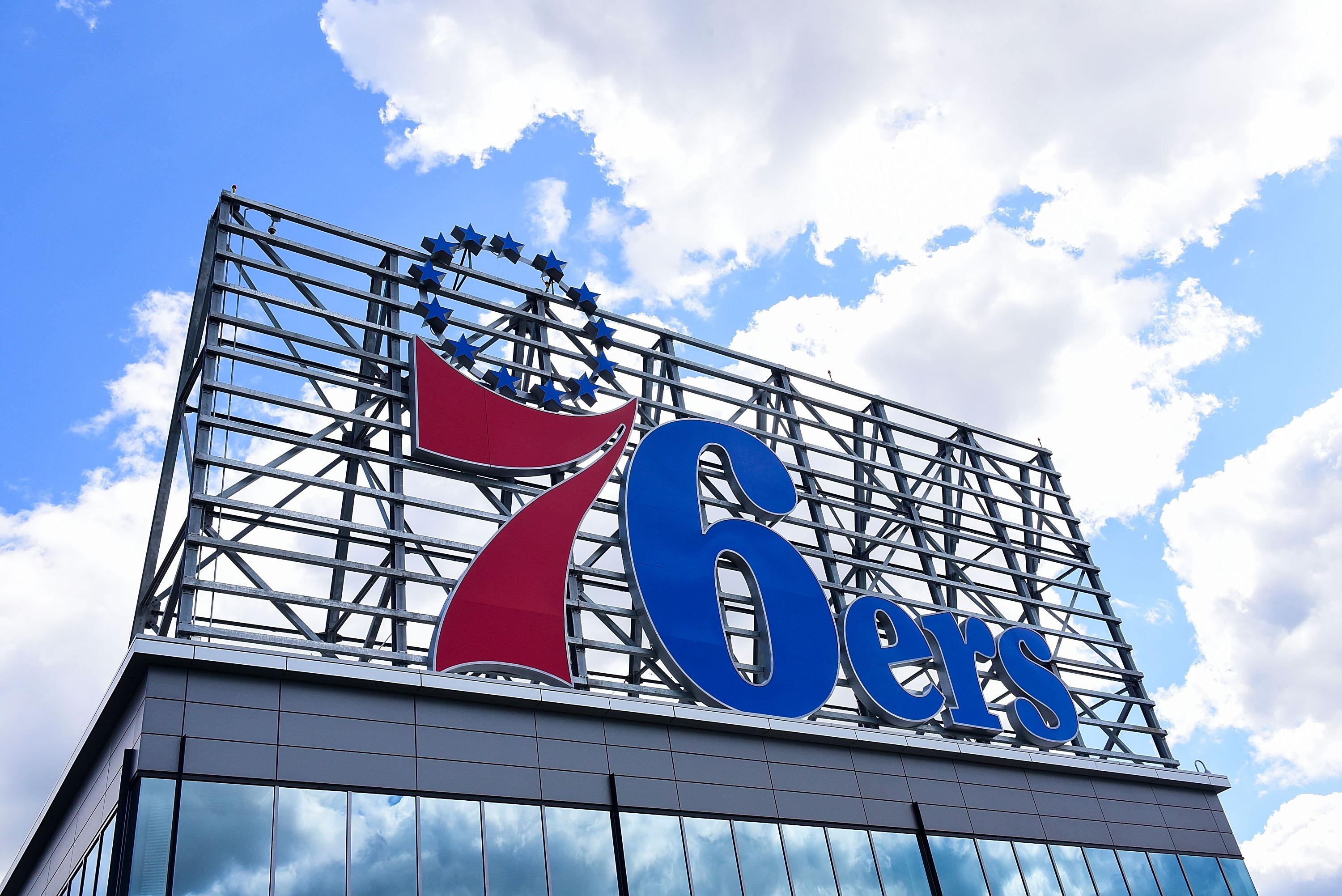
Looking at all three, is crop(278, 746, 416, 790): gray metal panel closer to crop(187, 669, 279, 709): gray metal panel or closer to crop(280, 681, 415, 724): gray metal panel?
crop(280, 681, 415, 724): gray metal panel

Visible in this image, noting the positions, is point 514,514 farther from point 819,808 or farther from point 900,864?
point 900,864

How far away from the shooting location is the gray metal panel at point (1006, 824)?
2656 cm

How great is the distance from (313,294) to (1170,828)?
26276 mm

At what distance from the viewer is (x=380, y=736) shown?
19484 mm

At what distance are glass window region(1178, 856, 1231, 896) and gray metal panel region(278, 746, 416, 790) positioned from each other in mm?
21758

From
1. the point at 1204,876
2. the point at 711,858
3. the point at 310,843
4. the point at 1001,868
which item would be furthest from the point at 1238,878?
the point at 310,843

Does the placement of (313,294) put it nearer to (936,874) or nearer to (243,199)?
(243,199)

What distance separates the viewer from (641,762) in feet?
72.4

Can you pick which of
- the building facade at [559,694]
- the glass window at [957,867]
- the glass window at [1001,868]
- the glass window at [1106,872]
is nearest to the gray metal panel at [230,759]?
the building facade at [559,694]

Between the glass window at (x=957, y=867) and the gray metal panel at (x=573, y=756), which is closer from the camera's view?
the gray metal panel at (x=573, y=756)

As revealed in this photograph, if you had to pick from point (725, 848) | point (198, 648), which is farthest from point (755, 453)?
point (198, 648)

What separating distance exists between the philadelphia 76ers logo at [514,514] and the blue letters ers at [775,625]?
1.26 meters

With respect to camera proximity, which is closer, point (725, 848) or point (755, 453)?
point (725, 848)

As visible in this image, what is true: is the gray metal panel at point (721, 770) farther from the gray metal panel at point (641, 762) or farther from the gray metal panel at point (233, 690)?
the gray metal panel at point (233, 690)
